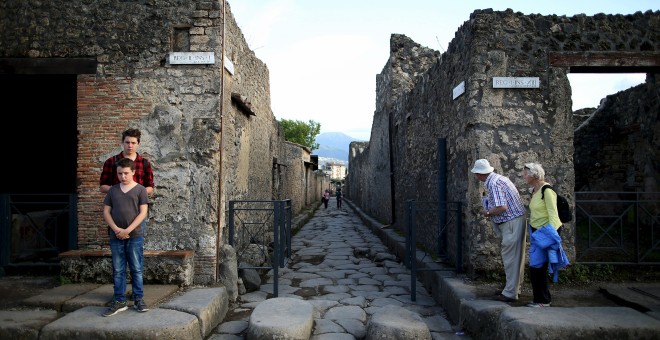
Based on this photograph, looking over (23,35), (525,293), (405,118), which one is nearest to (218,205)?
(23,35)

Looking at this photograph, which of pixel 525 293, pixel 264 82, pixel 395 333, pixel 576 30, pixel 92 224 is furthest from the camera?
pixel 264 82

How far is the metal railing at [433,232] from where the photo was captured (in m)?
5.61

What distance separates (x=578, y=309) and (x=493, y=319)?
2.44 feet

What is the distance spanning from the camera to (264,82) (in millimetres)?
9406

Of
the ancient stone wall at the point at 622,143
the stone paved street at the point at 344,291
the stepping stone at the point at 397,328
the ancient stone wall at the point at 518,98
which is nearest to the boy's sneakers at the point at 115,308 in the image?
the stone paved street at the point at 344,291

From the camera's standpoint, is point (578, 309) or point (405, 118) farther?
point (405, 118)

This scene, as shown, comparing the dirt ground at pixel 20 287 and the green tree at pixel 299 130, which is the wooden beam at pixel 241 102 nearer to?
the dirt ground at pixel 20 287

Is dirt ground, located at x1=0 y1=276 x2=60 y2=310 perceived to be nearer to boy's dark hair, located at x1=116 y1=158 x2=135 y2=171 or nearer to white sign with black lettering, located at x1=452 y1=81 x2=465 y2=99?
boy's dark hair, located at x1=116 y1=158 x2=135 y2=171

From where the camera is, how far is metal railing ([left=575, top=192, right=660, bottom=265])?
17.7ft

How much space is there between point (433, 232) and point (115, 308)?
5166 millimetres

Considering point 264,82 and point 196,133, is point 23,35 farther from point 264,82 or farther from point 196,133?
point 264,82

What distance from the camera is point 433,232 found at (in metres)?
7.45

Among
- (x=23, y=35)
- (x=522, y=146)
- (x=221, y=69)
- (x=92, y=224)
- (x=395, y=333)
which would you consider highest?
(x=23, y=35)

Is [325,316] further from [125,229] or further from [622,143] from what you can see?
[622,143]
